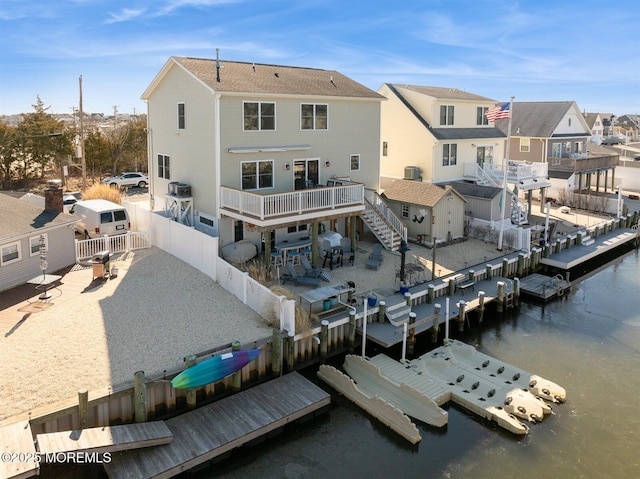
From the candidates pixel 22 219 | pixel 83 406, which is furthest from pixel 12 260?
pixel 83 406

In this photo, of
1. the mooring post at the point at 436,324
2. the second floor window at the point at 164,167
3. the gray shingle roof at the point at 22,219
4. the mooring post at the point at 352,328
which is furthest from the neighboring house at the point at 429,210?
the gray shingle roof at the point at 22,219

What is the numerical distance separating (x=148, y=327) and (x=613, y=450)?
1323 cm

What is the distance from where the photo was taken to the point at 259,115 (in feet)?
73.2

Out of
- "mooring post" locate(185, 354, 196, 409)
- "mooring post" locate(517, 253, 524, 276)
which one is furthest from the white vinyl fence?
"mooring post" locate(517, 253, 524, 276)

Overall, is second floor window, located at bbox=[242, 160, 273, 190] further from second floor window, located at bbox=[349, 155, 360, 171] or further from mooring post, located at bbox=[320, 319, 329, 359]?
mooring post, located at bbox=[320, 319, 329, 359]

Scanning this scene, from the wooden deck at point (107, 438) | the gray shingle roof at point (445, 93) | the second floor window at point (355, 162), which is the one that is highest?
the gray shingle roof at point (445, 93)

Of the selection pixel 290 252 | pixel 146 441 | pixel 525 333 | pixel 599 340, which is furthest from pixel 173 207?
pixel 599 340

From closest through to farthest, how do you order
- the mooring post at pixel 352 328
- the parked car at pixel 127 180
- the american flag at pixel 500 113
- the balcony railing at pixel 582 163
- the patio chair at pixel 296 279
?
the mooring post at pixel 352 328 → the patio chair at pixel 296 279 → the american flag at pixel 500 113 → the balcony railing at pixel 582 163 → the parked car at pixel 127 180

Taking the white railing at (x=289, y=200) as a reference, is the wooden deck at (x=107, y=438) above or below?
below

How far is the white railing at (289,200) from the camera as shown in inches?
781

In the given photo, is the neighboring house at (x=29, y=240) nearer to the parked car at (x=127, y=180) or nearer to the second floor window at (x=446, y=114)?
the parked car at (x=127, y=180)

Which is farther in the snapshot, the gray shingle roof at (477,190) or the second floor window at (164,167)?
the gray shingle roof at (477,190)

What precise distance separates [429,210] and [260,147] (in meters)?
9.28

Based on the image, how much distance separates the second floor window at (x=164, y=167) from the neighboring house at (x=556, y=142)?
2635cm
